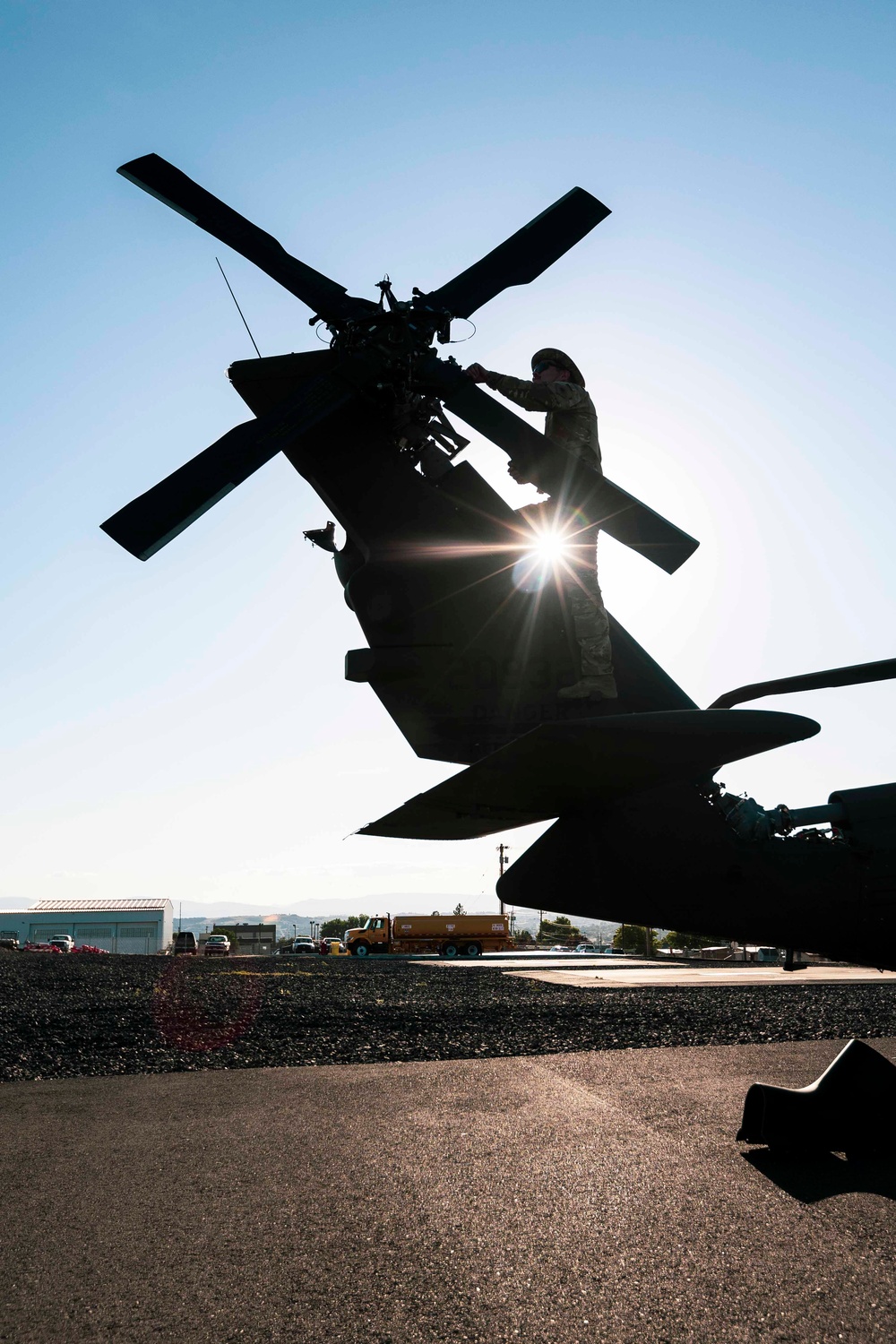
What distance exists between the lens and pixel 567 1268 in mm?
3330

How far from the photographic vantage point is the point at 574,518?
544 cm

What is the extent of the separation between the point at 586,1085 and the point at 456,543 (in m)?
4.90

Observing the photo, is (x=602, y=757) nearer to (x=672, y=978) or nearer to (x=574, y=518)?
(x=574, y=518)

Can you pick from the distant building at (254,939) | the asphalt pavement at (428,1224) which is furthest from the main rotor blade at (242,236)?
the distant building at (254,939)

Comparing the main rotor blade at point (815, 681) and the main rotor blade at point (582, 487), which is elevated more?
the main rotor blade at point (582, 487)

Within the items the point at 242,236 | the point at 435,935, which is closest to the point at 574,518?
the point at 242,236

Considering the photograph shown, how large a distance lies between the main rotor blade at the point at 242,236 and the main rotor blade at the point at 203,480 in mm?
1057

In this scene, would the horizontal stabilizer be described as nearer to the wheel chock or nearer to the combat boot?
the combat boot

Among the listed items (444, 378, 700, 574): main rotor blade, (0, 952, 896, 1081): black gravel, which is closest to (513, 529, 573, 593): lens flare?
(444, 378, 700, 574): main rotor blade

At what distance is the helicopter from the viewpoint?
17.8 feet

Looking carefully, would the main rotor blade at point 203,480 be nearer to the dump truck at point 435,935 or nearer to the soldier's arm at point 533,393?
the soldier's arm at point 533,393

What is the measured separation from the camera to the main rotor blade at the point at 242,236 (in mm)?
5832

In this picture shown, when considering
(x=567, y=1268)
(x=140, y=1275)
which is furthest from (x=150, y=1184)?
(x=567, y=1268)

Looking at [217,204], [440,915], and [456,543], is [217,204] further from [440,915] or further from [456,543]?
[440,915]
